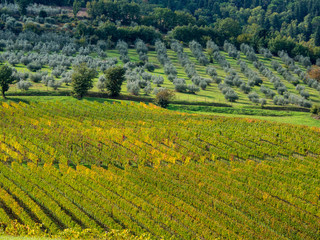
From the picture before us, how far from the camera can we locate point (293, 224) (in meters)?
31.8

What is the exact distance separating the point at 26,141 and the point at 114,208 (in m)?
23.6

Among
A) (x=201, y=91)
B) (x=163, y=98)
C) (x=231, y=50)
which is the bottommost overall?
(x=201, y=91)

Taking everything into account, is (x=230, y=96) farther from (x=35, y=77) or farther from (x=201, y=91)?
(x=35, y=77)

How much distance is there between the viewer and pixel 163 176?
40.2 metres

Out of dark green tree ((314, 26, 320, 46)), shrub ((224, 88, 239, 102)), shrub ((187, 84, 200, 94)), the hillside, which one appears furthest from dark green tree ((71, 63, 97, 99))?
dark green tree ((314, 26, 320, 46))

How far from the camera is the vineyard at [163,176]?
102 feet

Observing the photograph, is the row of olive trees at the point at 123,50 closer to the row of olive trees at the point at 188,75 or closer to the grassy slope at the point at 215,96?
the grassy slope at the point at 215,96

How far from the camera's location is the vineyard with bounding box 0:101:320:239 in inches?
1228

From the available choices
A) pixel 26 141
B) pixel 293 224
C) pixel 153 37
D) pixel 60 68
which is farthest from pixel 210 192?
pixel 153 37

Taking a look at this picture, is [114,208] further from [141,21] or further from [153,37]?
[141,21]

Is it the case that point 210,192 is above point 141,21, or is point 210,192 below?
below

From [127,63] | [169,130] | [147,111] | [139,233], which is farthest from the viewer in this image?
[127,63]

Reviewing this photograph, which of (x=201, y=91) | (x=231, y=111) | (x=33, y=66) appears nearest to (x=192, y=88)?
(x=201, y=91)

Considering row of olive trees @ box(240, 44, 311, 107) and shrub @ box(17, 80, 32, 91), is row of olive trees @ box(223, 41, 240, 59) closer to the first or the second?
row of olive trees @ box(240, 44, 311, 107)
